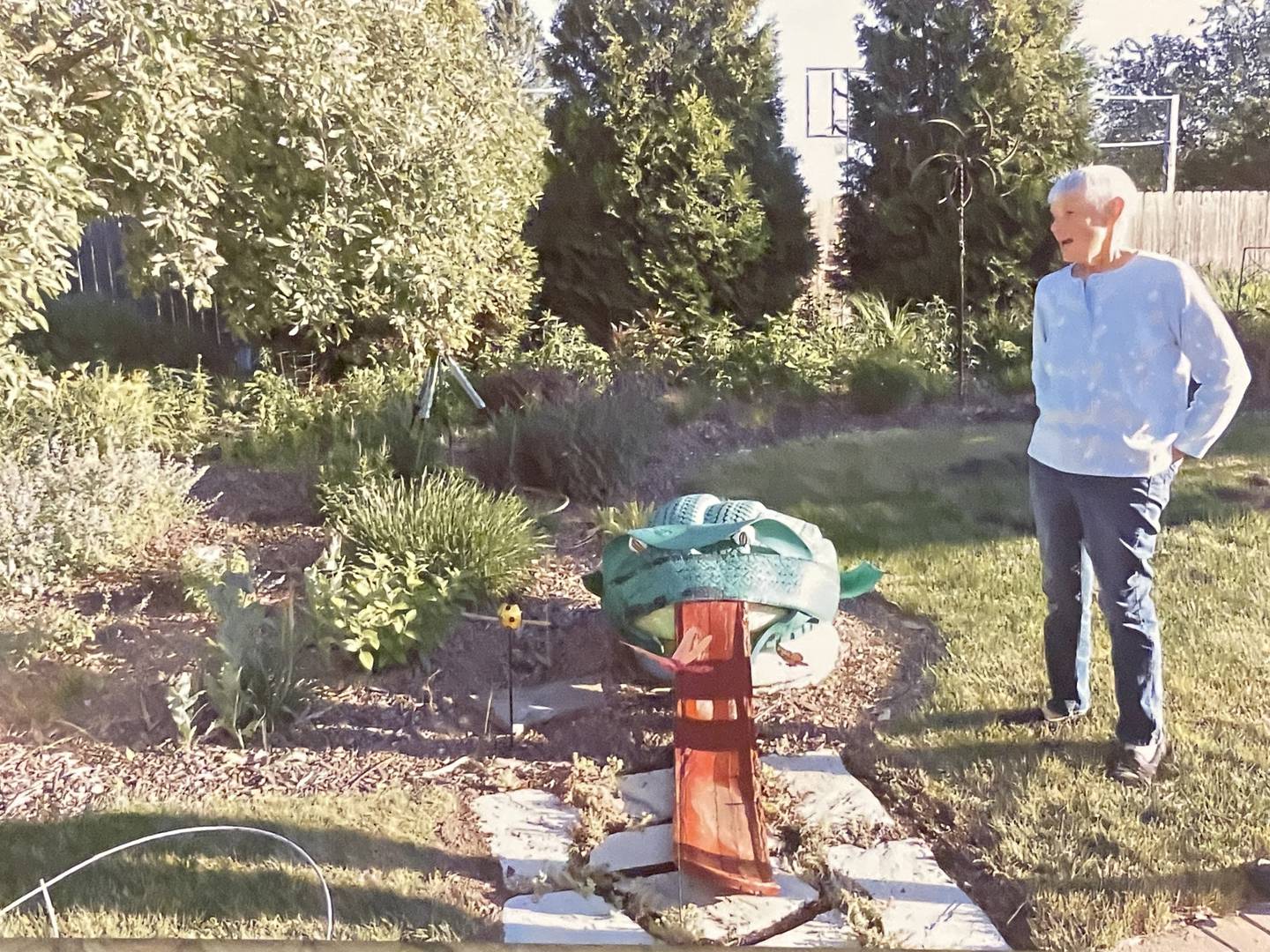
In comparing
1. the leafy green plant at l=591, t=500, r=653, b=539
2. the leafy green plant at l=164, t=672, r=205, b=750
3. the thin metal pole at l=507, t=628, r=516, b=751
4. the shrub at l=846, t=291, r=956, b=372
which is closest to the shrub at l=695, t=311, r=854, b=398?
the shrub at l=846, t=291, r=956, b=372

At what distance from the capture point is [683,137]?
8.89ft

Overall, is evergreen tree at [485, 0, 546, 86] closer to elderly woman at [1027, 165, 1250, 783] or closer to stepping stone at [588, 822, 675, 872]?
elderly woman at [1027, 165, 1250, 783]

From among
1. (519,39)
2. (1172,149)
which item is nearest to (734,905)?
(1172,149)

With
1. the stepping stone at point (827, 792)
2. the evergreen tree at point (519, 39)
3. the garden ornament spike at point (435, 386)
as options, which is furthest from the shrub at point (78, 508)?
the stepping stone at point (827, 792)

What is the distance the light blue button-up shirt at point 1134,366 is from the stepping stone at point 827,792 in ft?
3.41

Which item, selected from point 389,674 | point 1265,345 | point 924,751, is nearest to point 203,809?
point 389,674

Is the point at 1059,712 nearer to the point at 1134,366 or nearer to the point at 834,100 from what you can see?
the point at 1134,366

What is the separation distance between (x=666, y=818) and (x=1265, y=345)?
202cm

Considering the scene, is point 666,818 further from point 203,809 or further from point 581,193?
point 581,193

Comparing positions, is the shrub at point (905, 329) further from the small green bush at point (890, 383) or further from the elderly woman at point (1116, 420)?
the elderly woman at point (1116, 420)

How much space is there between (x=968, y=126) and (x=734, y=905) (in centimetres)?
214

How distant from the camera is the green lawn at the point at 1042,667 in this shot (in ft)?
7.96

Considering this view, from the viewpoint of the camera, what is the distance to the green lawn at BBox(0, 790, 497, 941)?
2529 millimetres

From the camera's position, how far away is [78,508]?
3.28m
